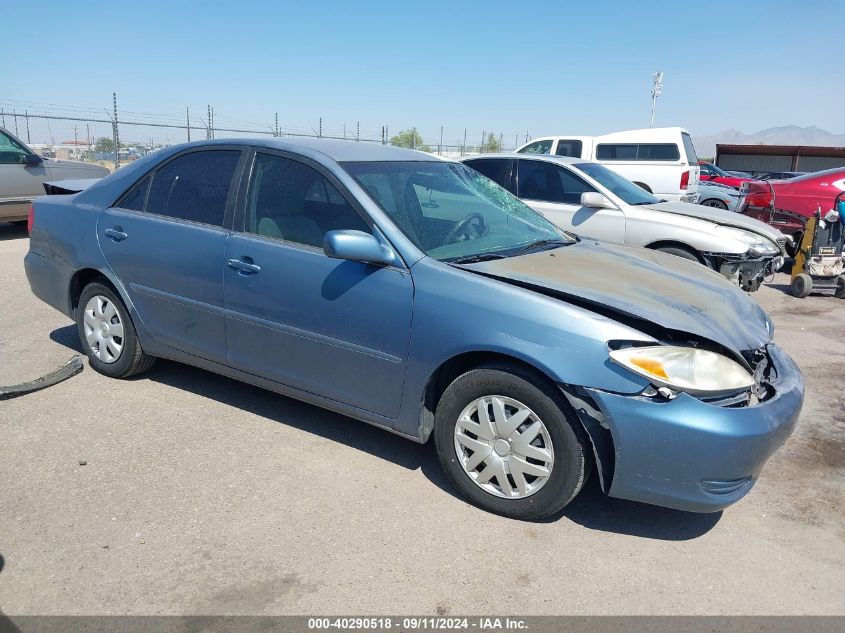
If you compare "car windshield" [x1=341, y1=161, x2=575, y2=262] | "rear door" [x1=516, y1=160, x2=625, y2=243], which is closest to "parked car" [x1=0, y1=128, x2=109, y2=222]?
"rear door" [x1=516, y1=160, x2=625, y2=243]

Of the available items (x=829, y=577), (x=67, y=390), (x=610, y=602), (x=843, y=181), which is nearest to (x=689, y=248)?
(x=843, y=181)

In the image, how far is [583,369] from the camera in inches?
112

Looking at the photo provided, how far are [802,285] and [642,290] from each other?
21.3 ft

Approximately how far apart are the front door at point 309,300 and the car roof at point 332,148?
9 cm

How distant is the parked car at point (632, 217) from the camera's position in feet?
24.0

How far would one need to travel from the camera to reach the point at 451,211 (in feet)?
12.8

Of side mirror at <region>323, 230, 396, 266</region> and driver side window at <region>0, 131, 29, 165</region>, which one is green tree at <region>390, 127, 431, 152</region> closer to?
driver side window at <region>0, 131, 29, 165</region>

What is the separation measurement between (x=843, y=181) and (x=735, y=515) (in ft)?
28.7

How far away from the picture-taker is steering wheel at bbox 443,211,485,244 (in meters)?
3.63

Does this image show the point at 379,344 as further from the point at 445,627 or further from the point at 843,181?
the point at 843,181

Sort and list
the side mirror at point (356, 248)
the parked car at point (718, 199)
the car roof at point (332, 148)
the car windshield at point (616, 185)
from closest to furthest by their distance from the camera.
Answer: the side mirror at point (356, 248), the car roof at point (332, 148), the car windshield at point (616, 185), the parked car at point (718, 199)

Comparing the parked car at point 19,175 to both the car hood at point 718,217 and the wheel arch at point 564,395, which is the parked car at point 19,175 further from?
the wheel arch at point 564,395

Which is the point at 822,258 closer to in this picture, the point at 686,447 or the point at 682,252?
the point at 682,252

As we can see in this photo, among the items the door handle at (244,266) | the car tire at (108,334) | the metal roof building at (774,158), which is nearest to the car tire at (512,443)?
the door handle at (244,266)
